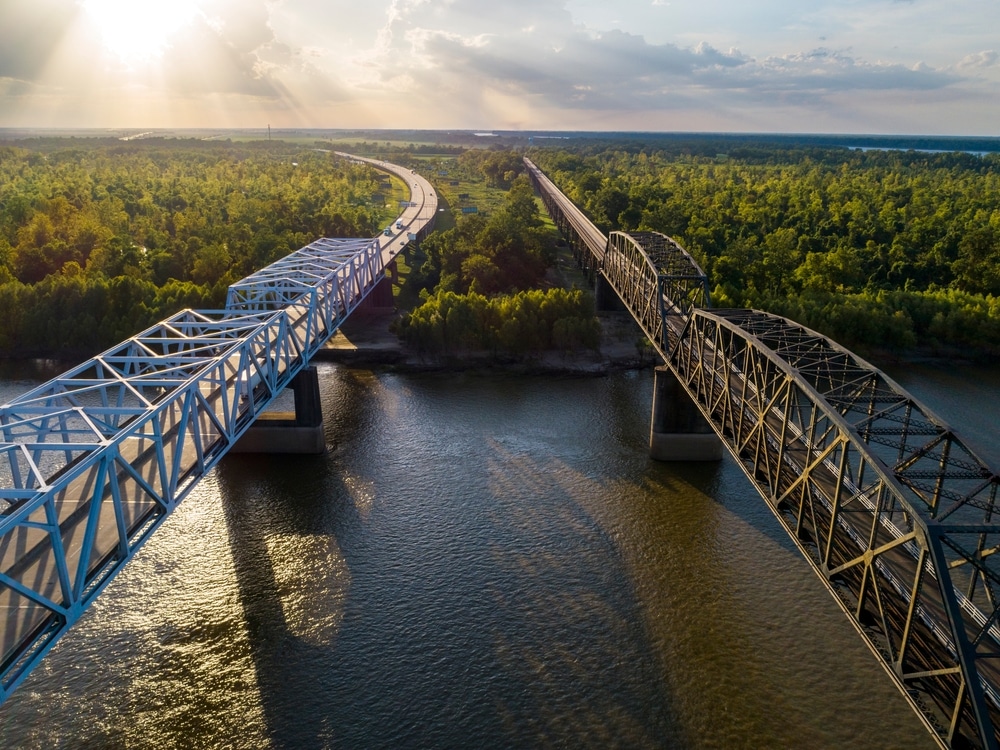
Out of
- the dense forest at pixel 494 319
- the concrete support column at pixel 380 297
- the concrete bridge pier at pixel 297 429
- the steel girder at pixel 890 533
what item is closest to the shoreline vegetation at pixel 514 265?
the dense forest at pixel 494 319

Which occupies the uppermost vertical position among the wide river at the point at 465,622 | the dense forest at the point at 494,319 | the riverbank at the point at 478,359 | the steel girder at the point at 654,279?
the steel girder at the point at 654,279

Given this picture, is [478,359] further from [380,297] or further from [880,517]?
[880,517]

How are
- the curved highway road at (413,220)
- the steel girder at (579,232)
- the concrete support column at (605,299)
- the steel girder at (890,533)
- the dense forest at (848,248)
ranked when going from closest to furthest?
the steel girder at (890,533)
the dense forest at (848,248)
the concrete support column at (605,299)
the steel girder at (579,232)
the curved highway road at (413,220)

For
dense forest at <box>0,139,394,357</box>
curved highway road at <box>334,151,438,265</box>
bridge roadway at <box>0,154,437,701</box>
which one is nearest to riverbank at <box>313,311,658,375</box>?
curved highway road at <box>334,151,438,265</box>

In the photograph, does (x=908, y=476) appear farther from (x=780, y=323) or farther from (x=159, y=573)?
(x=159, y=573)

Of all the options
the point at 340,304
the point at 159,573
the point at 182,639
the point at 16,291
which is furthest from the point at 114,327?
the point at 182,639

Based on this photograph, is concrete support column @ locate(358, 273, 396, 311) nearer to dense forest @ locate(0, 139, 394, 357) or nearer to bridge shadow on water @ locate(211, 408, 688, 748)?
dense forest @ locate(0, 139, 394, 357)

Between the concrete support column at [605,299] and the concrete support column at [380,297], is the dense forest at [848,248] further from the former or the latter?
the concrete support column at [380,297]
